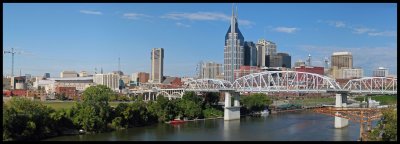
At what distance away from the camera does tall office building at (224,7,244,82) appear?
85188mm

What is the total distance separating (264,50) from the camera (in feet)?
333

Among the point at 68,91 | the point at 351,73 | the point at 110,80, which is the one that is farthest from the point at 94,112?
the point at 351,73

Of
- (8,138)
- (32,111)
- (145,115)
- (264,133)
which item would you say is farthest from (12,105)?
(264,133)

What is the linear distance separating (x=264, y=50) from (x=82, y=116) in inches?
3345

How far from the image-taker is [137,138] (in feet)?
56.9

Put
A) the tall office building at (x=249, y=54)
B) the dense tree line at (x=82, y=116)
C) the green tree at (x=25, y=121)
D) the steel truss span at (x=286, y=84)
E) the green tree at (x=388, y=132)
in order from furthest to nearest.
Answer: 1. the tall office building at (x=249, y=54)
2. the steel truss span at (x=286, y=84)
3. the dense tree line at (x=82, y=116)
4. the green tree at (x=25, y=121)
5. the green tree at (x=388, y=132)

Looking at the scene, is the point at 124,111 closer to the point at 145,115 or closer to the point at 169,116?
the point at 145,115

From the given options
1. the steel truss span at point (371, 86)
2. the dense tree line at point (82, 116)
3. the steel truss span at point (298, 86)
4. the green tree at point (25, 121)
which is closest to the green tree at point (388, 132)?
the dense tree line at point (82, 116)

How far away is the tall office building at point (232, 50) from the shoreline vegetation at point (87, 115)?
57.2 m

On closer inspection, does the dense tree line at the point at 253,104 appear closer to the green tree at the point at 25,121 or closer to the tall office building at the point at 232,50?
the green tree at the point at 25,121

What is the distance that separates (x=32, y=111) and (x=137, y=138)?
3589mm

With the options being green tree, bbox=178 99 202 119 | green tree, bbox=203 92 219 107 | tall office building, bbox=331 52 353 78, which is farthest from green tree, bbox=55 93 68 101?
tall office building, bbox=331 52 353 78

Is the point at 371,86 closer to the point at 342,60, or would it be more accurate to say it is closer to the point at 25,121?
the point at 25,121

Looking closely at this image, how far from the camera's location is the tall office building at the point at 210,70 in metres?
93.6
